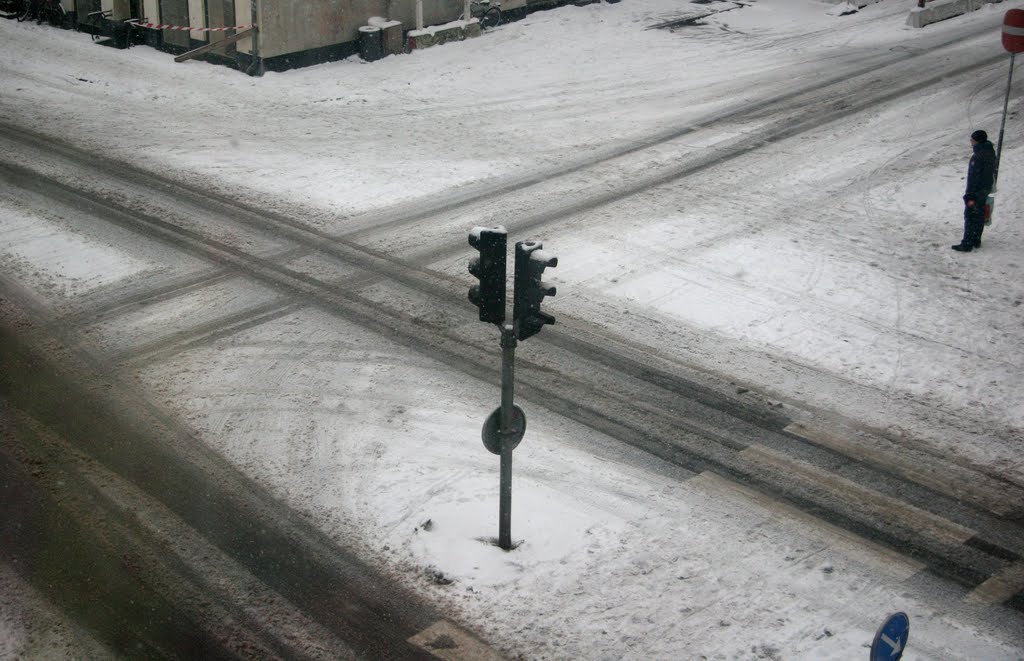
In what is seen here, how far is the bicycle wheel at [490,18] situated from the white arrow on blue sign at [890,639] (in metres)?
25.0

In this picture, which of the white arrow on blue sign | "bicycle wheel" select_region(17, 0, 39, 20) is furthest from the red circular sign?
"bicycle wheel" select_region(17, 0, 39, 20)

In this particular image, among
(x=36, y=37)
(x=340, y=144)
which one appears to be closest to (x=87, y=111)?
(x=340, y=144)

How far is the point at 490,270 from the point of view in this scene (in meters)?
8.12

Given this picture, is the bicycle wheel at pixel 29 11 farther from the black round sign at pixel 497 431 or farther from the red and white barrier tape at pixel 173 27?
the black round sign at pixel 497 431

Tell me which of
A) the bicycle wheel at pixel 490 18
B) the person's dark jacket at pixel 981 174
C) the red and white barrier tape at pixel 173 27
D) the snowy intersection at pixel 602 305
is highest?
the bicycle wheel at pixel 490 18

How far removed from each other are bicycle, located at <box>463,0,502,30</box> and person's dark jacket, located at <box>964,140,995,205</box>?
1647cm

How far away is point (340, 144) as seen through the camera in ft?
64.9

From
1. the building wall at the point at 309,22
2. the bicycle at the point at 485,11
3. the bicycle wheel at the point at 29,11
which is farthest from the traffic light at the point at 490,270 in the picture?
the bicycle wheel at the point at 29,11

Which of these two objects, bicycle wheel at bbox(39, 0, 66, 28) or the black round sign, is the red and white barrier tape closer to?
bicycle wheel at bbox(39, 0, 66, 28)

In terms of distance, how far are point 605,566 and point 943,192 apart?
1164 centimetres

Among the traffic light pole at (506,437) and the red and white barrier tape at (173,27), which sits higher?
the red and white barrier tape at (173,27)

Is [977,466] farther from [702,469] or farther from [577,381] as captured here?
[577,381]

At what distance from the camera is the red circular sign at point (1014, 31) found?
15.8 metres

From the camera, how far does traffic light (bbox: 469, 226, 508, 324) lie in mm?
8039
